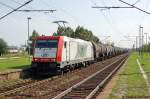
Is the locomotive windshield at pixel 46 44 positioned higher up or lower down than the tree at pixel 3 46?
lower down

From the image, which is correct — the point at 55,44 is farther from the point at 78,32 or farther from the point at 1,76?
the point at 78,32

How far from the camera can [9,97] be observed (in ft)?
55.6

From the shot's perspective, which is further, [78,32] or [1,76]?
[78,32]

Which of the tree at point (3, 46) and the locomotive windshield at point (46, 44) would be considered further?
the tree at point (3, 46)

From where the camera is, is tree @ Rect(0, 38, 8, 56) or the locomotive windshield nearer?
the locomotive windshield

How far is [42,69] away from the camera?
2792 centimetres

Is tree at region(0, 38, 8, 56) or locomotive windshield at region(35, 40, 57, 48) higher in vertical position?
tree at region(0, 38, 8, 56)

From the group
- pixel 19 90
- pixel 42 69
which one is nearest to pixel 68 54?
pixel 42 69

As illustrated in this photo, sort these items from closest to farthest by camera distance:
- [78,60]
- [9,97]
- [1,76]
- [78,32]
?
[9,97] → [1,76] → [78,60] → [78,32]

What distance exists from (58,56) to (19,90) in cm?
874

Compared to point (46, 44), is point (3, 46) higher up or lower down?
higher up

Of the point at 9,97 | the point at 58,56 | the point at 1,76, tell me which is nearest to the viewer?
the point at 9,97

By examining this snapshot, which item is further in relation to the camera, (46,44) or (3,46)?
(3,46)

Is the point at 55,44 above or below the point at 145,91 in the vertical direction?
above
